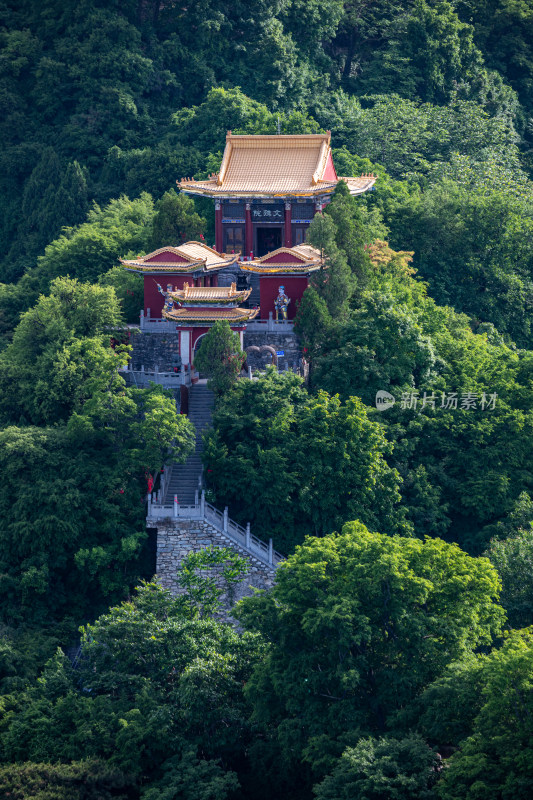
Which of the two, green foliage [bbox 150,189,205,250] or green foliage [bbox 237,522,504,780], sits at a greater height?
green foliage [bbox 150,189,205,250]

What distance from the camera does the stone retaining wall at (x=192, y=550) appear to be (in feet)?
128

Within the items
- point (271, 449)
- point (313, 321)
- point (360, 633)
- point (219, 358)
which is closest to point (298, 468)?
point (271, 449)

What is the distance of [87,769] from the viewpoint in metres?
32.5

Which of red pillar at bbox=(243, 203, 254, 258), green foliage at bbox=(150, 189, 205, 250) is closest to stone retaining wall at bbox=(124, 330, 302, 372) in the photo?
green foliage at bbox=(150, 189, 205, 250)

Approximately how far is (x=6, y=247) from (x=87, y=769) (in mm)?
38932

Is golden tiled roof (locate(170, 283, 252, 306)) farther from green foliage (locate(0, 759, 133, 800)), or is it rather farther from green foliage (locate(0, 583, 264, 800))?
green foliage (locate(0, 759, 133, 800))

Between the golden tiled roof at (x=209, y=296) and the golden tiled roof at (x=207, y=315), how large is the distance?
0.73ft

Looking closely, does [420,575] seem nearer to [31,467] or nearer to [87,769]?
[87,769]

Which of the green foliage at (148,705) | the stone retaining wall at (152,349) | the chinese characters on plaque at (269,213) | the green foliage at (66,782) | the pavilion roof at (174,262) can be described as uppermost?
the chinese characters on plaque at (269,213)

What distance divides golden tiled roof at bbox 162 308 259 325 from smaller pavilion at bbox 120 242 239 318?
6.06 feet

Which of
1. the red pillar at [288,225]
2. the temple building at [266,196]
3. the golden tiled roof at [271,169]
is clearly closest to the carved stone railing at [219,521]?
the temple building at [266,196]

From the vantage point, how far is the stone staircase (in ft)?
134

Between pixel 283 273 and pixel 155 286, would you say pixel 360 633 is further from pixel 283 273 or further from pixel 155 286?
pixel 155 286

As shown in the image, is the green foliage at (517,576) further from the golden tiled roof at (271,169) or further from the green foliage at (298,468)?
the golden tiled roof at (271,169)
